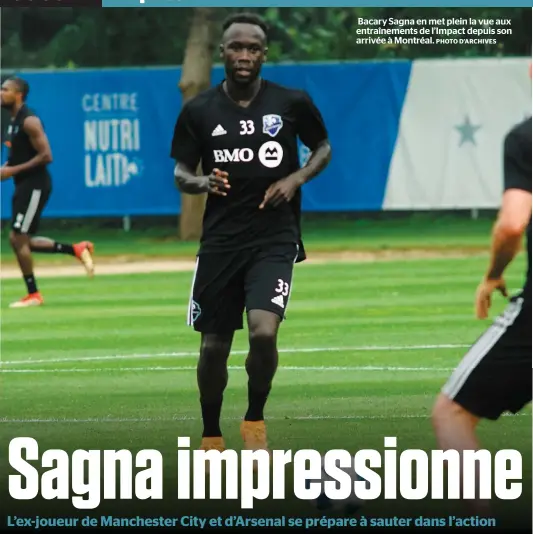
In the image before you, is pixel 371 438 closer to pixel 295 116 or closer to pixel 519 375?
pixel 295 116

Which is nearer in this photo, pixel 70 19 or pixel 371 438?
pixel 371 438

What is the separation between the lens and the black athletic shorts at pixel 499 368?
21.5 feet

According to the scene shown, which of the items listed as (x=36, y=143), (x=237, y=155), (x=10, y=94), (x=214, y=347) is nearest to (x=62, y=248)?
(x=36, y=143)

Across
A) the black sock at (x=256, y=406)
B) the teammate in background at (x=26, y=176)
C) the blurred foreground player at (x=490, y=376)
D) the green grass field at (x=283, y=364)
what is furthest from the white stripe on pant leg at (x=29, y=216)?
the blurred foreground player at (x=490, y=376)

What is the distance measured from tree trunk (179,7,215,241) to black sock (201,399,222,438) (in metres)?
16.7

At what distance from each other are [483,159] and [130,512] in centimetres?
2097

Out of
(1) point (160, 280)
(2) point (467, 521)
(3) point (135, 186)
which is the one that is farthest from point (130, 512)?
(3) point (135, 186)

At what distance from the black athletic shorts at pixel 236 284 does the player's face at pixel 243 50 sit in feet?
2.80

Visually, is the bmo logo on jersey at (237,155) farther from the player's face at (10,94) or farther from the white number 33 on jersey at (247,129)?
the player's face at (10,94)

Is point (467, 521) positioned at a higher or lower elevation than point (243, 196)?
lower

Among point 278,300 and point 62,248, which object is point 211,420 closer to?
point 278,300

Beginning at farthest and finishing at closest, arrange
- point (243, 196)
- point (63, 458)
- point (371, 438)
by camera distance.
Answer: point (371, 438) < point (243, 196) < point (63, 458)

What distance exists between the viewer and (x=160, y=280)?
20.4 m

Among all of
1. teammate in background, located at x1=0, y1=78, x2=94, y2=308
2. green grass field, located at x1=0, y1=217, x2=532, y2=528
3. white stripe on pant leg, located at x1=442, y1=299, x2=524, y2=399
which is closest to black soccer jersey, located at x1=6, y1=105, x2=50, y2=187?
teammate in background, located at x1=0, y1=78, x2=94, y2=308
